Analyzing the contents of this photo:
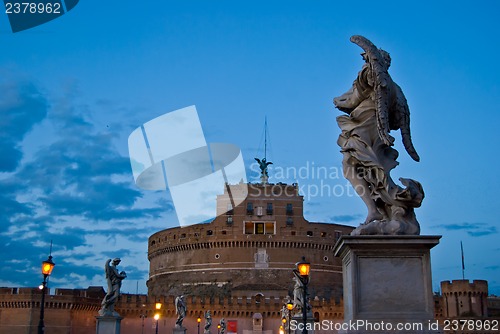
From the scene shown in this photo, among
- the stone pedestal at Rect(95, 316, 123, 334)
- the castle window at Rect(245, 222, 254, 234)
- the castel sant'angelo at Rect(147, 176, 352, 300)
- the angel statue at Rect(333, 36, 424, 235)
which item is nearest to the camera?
the angel statue at Rect(333, 36, 424, 235)

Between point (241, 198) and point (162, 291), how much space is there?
19.7 metres

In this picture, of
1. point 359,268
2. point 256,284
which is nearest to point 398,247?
point 359,268

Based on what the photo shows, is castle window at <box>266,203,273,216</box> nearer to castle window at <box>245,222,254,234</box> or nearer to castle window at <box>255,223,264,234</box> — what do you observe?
castle window at <box>255,223,264,234</box>

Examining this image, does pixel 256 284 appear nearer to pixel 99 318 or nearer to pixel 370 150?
pixel 99 318

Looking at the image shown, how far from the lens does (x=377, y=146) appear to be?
23.4 ft

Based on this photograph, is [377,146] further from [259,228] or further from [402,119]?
Answer: [259,228]

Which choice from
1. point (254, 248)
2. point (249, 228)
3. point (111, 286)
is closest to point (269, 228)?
point (249, 228)

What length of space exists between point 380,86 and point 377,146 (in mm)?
731

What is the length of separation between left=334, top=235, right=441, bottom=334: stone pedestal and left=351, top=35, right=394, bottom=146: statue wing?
121cm

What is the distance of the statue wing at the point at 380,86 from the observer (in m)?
6.87

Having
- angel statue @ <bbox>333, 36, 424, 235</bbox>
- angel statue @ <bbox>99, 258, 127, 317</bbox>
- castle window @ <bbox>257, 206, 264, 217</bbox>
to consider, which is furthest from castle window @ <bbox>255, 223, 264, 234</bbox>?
angel statue @ <bbox>333, 36, 424, 235</bbox>

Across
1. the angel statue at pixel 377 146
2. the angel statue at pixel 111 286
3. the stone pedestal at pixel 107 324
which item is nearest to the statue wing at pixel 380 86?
the angel statue at pixel 377 146

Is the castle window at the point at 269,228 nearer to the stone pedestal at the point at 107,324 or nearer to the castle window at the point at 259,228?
the castle window at the point at 259,228

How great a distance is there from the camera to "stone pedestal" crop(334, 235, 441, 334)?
630 cm
